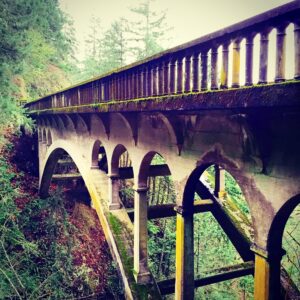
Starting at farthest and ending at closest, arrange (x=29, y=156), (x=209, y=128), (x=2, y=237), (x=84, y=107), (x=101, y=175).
Answer: (x=29, y=156) → (x=2, y=237) → (x=101, y=175) → (x=84, y=107) → (x=209, y=128)

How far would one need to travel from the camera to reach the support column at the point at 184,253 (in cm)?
481

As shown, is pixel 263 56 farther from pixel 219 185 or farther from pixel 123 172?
pixel 123 172

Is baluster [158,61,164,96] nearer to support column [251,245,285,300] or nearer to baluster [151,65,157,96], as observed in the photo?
baluster [151,65,157,96]

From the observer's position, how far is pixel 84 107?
7.29m

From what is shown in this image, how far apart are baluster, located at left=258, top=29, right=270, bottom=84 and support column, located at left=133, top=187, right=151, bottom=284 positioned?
3765 mm

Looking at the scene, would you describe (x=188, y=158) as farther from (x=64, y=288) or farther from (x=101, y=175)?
(x=64, y=288)

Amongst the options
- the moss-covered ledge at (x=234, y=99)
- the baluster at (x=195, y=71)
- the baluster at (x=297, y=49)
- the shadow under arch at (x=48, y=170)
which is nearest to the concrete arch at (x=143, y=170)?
the moss-covered ledge at (x=234, y=99)

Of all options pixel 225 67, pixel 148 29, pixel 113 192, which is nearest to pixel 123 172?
pixel 113 192

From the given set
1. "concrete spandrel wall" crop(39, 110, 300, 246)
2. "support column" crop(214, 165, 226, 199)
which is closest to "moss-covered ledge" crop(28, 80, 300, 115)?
"concrete spandrel wall" crop(39, 110, 300, 246)

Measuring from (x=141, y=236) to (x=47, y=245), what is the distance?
25.0ft

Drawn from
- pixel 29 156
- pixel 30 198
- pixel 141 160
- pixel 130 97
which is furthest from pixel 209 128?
pixel 29 156

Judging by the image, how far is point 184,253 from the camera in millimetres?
4852

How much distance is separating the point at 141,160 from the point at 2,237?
7.18m

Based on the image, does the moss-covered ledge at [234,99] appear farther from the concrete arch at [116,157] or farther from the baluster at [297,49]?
the concrete arch at [116,157]
